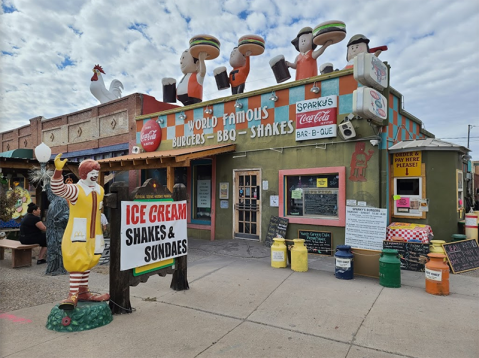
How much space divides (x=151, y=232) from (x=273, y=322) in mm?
2137

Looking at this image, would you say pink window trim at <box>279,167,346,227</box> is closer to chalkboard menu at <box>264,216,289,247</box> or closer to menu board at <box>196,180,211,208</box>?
chalkboard menu at <box>264,216,289,247</box>

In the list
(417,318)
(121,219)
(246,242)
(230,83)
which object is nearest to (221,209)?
(246,242)

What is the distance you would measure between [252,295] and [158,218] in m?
1.95

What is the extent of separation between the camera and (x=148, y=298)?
504 centimetres

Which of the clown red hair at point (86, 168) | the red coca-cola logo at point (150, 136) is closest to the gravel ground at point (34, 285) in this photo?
the clown red hair at point (86, 168)

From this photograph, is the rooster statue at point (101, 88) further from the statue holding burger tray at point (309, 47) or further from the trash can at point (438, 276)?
the trash can at point (438, 276)

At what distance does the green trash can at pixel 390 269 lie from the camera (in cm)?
550

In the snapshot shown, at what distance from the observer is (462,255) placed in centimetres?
670

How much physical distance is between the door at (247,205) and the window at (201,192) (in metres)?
1.13

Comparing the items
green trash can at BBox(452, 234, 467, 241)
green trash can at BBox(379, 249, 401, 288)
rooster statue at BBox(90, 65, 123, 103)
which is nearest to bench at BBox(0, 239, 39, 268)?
green trash can at BBox(379, 249, 401, 288)

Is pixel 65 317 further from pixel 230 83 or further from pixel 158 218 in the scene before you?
pixel 230 83

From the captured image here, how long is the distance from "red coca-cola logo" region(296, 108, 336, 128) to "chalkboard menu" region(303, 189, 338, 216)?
175cm

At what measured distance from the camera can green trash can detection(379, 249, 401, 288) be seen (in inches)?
217

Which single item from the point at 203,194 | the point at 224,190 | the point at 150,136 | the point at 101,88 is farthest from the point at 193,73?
the point at 101,88
